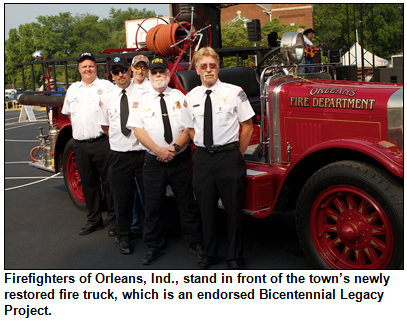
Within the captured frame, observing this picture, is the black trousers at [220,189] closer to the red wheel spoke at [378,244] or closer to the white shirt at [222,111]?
the white shirt at [222,111]

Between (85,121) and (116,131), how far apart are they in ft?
2.26

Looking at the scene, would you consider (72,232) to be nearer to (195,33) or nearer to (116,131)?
(116,131)

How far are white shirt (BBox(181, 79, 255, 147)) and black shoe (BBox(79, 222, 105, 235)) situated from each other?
2.09 metres

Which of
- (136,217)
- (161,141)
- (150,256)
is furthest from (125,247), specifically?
(161,141)

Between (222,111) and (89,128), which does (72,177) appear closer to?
(89,128)

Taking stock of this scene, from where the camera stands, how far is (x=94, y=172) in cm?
511

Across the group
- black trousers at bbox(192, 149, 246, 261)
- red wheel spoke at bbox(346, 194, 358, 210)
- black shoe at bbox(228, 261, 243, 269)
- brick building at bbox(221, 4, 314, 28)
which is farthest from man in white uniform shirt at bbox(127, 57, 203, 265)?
brick building at bbox(221, 4, 314, 28)

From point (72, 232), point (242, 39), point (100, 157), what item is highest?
point (242, 39)

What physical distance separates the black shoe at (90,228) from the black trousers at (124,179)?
0.77 metres

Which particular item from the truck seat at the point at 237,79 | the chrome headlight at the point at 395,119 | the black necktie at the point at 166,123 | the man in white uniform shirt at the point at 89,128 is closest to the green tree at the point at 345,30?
the truck seat at the point at 237,79

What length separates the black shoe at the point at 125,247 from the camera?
14.4 ft

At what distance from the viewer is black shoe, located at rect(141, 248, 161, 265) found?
13.5ft
